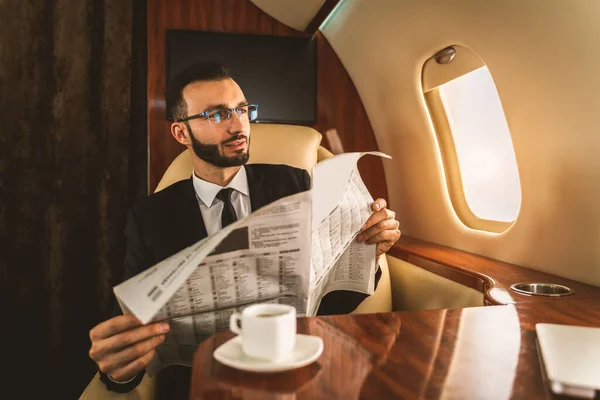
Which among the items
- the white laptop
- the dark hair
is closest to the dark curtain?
the dark hair

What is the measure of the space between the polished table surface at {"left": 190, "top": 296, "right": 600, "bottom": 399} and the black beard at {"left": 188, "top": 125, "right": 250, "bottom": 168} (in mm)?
775

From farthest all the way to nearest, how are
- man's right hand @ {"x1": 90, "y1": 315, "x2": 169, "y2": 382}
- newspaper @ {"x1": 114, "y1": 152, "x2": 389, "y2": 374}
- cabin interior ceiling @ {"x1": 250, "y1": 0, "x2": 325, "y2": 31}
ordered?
cabin interior ceiling @ {"x1": 250, "y1": 0, "x2": 325, "y2": 31}, man's right hand @ {"x1": 90, "y1": 315, "x2": 169, "y2": 382}, newspaper @ {"x1": 114, "y1": 152, "x2": 389, "y2": 374}

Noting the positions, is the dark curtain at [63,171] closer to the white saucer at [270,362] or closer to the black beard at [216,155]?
Answer: the black beard at [216,155]

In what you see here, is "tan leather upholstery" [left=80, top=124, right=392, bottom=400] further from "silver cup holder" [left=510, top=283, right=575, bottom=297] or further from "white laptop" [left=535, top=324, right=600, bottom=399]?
"white laptop" [left=535, top=324, right=600, bottom=399]

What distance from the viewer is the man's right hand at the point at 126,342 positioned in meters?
0.79

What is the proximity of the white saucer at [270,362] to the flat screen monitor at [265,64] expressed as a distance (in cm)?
157

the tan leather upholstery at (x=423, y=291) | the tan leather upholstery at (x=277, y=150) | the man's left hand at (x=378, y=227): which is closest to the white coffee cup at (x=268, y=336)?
the man's left hand at (x=378, y=227)

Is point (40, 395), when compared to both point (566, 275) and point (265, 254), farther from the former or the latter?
point (566, 275)

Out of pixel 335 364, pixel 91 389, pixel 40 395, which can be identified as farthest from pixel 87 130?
pixel 335 364

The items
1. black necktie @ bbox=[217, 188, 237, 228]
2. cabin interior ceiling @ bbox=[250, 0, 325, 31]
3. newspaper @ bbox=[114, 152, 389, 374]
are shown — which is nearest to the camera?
newspaper @ bbox=[114, 152, 389, 374]

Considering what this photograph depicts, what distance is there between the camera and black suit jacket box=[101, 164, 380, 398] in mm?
1294

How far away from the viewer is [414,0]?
4.96 ft

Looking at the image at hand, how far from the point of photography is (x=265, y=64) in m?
2.14

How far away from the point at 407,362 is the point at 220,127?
105cm
